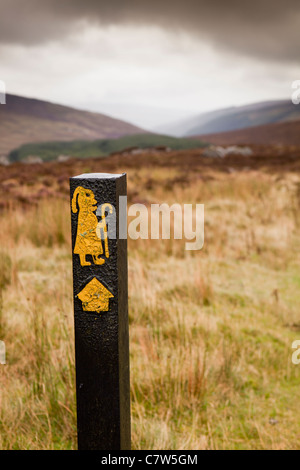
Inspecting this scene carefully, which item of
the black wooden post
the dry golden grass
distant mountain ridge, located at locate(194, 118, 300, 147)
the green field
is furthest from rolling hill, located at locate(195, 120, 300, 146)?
the black wooden post

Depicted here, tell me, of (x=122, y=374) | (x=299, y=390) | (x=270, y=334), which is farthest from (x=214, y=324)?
(x=122, y=374)

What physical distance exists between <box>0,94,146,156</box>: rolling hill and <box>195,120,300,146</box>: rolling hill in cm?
5866

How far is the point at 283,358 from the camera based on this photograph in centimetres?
285

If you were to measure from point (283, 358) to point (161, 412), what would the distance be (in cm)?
119

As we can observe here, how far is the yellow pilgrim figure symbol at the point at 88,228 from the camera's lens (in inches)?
48.4

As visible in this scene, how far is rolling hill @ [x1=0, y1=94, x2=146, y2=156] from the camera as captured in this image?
11106cm

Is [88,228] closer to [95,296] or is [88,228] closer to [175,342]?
[95,296]

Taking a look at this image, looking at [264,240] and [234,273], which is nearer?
[234,273]

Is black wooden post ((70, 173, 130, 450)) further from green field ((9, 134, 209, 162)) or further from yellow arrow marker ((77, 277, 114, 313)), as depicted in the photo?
green field ((9, 134, 209, 162))

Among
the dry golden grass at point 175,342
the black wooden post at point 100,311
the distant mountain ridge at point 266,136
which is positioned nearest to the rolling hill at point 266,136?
the distant mountain ridge at point 266,136

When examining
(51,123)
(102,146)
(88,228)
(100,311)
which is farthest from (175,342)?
(51,123)

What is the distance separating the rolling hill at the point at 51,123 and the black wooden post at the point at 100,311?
108301 mm

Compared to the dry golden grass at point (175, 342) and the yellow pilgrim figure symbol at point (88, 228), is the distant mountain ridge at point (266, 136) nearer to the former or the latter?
the dry golden grass at point (175, 342)
